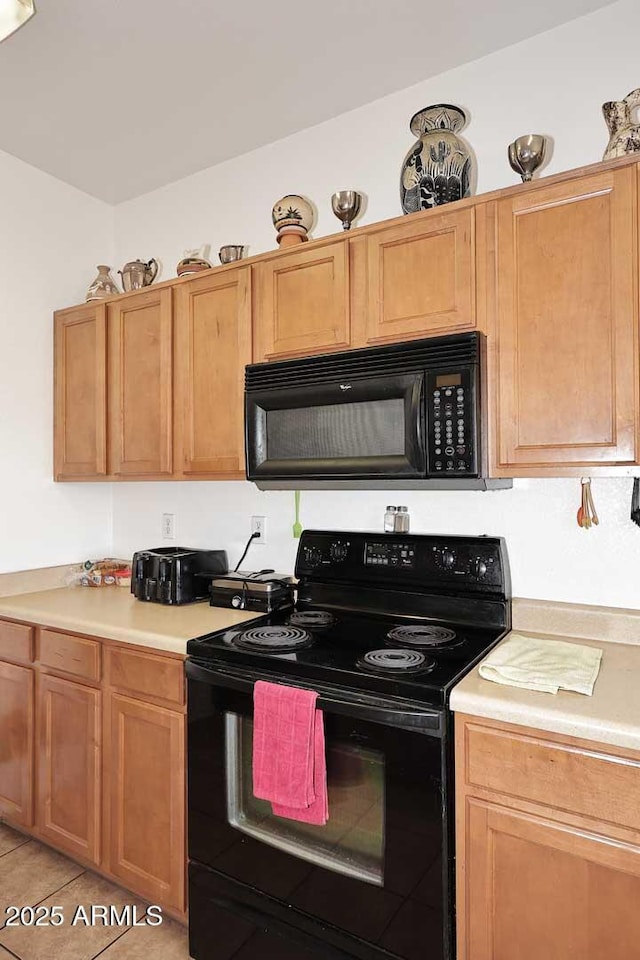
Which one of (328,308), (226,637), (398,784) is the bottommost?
(398,784)

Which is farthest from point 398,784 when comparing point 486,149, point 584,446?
point 486,149

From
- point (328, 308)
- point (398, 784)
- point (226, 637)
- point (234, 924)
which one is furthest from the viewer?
point (328, 308)

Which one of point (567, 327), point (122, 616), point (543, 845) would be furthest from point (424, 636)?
point (122, 616)

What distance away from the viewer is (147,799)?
1.85m

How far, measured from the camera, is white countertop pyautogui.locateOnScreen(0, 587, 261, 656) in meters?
1.84

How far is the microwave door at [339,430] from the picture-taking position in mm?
1690

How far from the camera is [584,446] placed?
60.1 inches

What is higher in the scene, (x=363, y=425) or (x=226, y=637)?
(x=363, y=425)

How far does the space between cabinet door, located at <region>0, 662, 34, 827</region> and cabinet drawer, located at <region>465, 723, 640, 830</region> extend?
1.67 meters

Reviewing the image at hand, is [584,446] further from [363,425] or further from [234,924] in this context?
[234,924]

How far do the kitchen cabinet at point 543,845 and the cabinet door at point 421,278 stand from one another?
1079 millimetres

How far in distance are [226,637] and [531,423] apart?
106cm

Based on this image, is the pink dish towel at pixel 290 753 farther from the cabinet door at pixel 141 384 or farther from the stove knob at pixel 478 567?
the cabinet door at pixel 141 384

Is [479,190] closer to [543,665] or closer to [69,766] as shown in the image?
[543,665]
